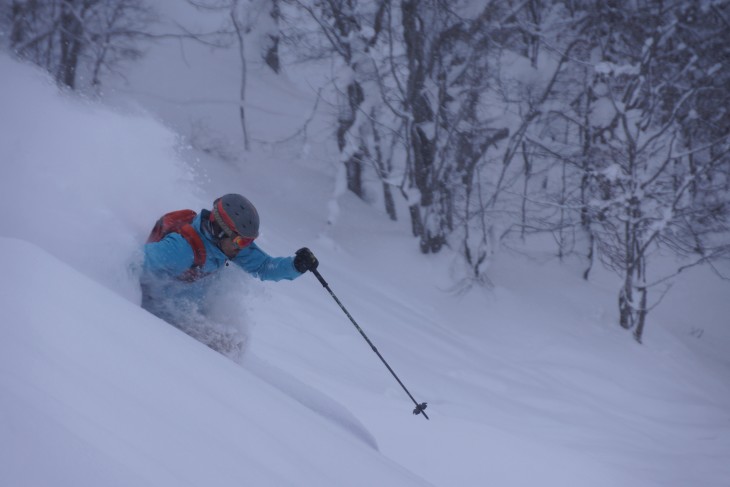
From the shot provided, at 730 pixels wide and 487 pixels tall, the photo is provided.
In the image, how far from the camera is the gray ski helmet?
3.30 metres

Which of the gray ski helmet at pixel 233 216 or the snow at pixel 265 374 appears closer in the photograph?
the snow at pixel 265 374

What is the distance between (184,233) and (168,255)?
175 millimetres

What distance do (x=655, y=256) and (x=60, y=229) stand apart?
16982mm

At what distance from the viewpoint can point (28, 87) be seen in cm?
360

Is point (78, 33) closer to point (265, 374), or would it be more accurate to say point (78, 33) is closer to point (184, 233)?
point (184, 233)

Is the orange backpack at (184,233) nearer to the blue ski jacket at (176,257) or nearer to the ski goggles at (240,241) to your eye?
the blue ski jacket at (176,257)

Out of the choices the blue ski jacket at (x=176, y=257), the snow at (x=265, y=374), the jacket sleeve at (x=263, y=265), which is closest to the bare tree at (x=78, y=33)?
the snow at (x=265, y=374)

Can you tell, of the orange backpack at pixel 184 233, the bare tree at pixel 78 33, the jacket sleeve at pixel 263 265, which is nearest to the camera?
the orange backpack at pixel 184 233

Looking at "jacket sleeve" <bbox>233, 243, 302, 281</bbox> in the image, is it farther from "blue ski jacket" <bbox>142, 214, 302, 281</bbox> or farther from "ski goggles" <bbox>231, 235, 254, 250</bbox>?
"ski goggles" <bbox>231, 235, 254, 250</bbox>

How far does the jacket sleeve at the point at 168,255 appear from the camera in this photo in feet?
10.2

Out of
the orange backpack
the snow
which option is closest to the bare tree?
the snow

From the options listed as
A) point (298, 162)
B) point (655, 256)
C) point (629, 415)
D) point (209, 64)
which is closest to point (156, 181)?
point (629, 415)

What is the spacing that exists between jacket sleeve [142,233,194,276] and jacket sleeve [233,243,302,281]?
0.68 meters

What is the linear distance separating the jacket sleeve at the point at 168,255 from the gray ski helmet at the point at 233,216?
25 centimetres
